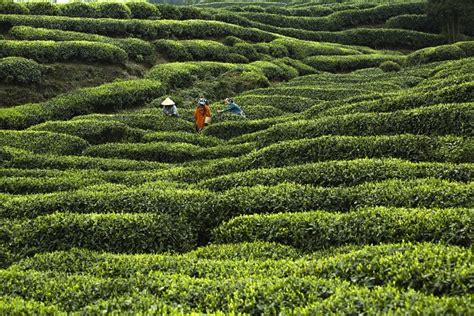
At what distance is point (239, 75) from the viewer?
131 feet

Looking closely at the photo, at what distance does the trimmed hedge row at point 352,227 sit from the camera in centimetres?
1003

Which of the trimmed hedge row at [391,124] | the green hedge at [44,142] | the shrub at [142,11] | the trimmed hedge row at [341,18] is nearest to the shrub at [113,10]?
the shrub at [142,11]

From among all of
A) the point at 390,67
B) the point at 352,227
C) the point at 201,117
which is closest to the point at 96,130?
the point at 201,117

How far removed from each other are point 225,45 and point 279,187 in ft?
118

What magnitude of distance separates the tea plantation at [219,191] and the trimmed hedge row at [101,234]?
0.04 meters

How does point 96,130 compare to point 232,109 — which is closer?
point 96,130

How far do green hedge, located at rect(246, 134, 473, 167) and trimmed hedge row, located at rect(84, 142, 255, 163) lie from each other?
119 inches

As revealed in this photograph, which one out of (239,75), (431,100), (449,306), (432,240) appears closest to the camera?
(449,306)

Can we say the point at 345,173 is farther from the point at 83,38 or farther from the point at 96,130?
the point at 83,38

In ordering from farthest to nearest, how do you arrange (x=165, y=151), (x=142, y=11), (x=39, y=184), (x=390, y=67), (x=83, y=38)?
(x=142, y=11) < (x=390, y=67) < (x=83, y=38) < (x=165, y=151) < (x=39, y=184)

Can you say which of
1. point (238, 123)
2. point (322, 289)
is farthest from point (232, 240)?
point (238, 123)

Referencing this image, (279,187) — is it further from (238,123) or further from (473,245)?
(238,123)

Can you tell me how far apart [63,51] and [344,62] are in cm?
2850

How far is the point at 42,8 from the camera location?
43.3 metres
